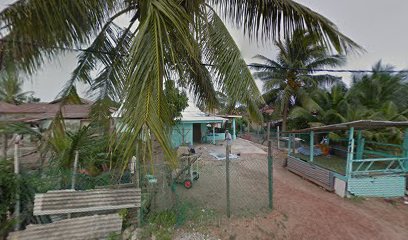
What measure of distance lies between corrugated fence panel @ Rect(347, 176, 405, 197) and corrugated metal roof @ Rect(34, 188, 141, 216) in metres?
6.38

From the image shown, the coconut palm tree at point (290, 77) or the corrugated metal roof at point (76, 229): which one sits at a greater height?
the coconut palm tree at point (290, 77)

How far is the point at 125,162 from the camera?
1.82 meters

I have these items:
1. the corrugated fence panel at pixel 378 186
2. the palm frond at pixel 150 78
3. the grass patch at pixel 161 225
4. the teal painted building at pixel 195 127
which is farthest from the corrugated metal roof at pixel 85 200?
the teal painted building at pixel 195 127

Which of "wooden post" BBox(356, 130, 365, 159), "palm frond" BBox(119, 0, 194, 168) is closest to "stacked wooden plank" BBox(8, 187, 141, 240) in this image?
"palm frond" BBox(119, 0, 194, 168)

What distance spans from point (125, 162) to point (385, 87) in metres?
15.9

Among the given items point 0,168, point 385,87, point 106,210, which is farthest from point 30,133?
point 385,87

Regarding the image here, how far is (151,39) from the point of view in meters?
2.13

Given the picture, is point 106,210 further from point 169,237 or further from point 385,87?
point 385,87

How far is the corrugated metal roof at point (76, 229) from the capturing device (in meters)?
3.17

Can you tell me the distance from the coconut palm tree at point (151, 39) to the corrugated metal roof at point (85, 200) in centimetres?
197

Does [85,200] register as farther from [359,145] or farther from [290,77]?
[290,77]

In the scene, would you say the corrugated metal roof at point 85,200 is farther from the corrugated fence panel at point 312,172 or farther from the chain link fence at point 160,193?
the corrugated fence panel at point 312,172

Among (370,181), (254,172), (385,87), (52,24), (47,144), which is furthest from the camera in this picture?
(385,87)

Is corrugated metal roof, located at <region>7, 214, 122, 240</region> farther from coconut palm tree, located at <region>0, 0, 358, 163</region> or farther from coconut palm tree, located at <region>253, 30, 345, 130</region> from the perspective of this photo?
coconut palm tree, located at <region>253, 30, 345, 130</region>
